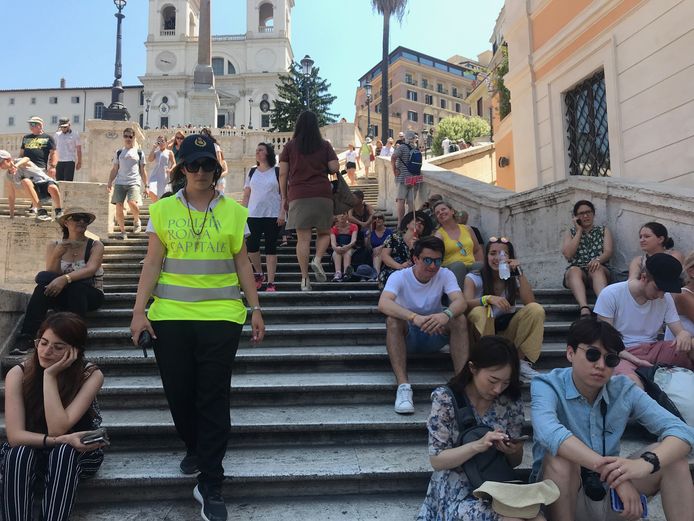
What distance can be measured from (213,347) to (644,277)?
10.2 feet

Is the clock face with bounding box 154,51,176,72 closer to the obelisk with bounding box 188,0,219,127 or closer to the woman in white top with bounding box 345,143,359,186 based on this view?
the obelisk with bounding box 188,0,219,127

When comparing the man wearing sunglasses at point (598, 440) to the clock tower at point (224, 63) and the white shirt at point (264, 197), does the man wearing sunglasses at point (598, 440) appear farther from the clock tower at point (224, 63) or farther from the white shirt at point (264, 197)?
the clock tower at point (224, 63)

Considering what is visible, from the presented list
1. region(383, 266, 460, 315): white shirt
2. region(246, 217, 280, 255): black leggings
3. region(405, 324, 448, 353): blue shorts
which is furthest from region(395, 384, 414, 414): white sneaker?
region(246, 217, 280, 255): black leggings

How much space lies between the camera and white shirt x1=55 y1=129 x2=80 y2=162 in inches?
437

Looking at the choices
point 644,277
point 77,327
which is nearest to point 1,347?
point 77,327

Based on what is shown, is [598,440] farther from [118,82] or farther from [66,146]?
[118,82]

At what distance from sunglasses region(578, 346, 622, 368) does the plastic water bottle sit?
5.12 ft

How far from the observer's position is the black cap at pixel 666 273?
377 centimetres

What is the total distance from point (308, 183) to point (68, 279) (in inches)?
103

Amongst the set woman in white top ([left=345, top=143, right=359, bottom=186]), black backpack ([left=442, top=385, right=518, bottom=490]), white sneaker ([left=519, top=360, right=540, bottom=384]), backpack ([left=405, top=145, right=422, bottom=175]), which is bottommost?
black backpack ([left=442, top=385, right=518, bottom=490])

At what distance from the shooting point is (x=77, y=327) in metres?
3.03

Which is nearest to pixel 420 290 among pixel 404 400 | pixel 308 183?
pixel 404 400

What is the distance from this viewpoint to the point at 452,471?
8.81 ft

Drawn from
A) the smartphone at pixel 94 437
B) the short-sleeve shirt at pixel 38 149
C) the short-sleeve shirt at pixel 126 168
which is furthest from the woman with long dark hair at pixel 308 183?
the short-sleeve shirt at pixel 38 149
